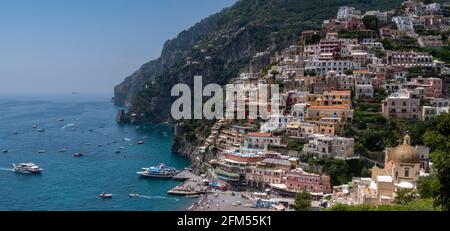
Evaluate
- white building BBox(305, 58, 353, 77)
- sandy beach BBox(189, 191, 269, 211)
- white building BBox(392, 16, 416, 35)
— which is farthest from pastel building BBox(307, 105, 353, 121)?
white building BBox(392, 16, 416, 35)

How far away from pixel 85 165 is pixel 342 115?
1666 centimetres

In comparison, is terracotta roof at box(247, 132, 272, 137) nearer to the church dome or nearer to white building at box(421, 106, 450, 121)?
white building at box(421, 106, 450, 121)

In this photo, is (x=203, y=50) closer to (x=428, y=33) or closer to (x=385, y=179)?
(x=428, y=33)

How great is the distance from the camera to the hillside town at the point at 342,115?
19922 millimetres

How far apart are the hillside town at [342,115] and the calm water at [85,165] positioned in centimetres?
418

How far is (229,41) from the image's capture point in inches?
2517

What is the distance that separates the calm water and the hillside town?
13.7ft

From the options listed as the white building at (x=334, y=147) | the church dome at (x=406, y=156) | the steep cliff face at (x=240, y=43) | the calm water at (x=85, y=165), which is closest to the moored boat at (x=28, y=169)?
the calm water at (x=85, y=165)

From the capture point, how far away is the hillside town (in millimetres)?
19922

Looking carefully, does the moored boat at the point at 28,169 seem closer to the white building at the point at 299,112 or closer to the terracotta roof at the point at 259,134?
the terracotta roof at the point at 259,134

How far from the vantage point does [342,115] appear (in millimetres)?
25625

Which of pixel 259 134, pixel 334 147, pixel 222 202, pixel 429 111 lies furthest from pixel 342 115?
pixel 222 202
